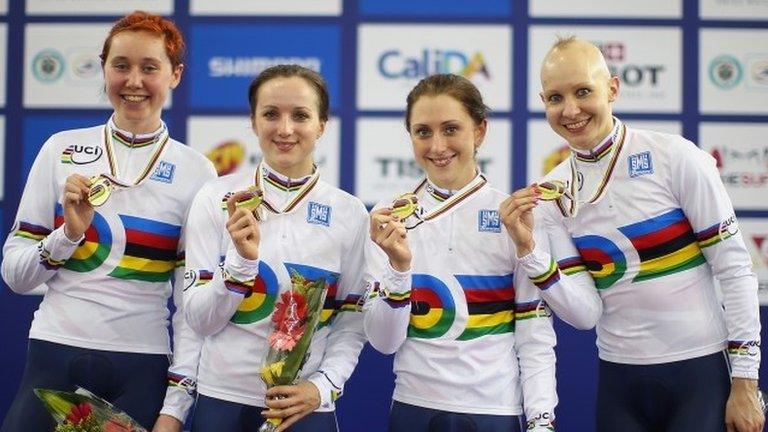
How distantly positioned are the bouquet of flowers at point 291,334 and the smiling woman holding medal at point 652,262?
0.65 m

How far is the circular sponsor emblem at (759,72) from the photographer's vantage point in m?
A: 4.72

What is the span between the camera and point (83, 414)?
83.8 inches

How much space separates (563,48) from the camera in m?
2.49

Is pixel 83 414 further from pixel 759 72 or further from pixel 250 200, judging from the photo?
pixel 759 72

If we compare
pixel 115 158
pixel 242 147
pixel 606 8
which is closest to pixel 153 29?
pixel 115 158

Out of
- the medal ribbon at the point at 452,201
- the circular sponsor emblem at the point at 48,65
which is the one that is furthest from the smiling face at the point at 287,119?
the circular sponsor emblem at the point at 48,65

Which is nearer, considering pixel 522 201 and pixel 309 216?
pixel 522 201

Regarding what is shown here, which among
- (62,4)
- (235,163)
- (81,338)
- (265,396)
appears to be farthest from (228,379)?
(62,4)

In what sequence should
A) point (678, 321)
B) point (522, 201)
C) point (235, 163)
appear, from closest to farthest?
point (522, 201)
point (678, 321)
point (235, 163)

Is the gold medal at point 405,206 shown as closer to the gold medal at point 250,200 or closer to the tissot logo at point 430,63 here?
the gold medal at point 250,200

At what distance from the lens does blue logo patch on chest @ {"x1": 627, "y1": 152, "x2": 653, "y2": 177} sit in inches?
96.4

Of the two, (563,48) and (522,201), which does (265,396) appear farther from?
(563,48)

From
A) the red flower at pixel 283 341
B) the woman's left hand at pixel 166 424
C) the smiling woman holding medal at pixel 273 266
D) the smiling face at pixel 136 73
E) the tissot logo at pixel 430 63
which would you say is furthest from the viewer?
the tissot logo at pixel 430 63

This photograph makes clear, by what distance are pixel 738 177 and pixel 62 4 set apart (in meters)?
3.88
